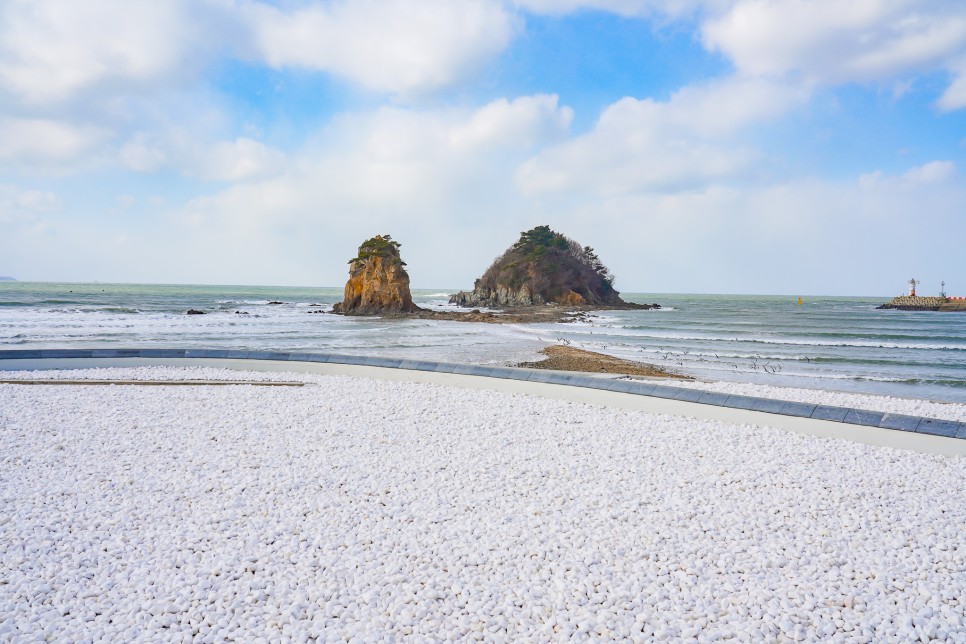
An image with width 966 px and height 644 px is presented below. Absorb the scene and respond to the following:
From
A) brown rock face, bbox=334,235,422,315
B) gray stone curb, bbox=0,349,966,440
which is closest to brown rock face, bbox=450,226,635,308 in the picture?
brown rock face, bbox=334,235,422,315

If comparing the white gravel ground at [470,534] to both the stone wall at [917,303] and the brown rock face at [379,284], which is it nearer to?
the brown rock face at [379,284]

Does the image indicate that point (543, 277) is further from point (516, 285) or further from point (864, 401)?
point (864, 401)

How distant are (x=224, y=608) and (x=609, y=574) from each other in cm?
193

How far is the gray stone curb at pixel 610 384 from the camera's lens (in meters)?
6.03

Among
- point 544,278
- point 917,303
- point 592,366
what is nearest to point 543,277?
point 544,278

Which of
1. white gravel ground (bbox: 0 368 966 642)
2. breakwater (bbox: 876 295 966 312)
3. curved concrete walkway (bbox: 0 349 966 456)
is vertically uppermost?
breakwater (bbox: 876 295 966 312)

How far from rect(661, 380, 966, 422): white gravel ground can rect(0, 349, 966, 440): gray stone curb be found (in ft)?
2.24

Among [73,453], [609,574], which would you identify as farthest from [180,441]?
[609,574]

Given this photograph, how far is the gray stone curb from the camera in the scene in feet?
19.8

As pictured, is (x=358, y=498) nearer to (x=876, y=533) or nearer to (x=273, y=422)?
(x=273, y=422)

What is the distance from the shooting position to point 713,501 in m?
4.09

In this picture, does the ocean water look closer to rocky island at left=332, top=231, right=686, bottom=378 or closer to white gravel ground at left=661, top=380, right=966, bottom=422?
white gravel ground at left=661, top=380, right=966, bottom=422

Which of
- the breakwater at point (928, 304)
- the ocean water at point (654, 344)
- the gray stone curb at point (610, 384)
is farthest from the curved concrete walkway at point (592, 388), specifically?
the breakwater at point (928, 304)

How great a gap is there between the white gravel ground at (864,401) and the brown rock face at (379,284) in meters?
27.8
